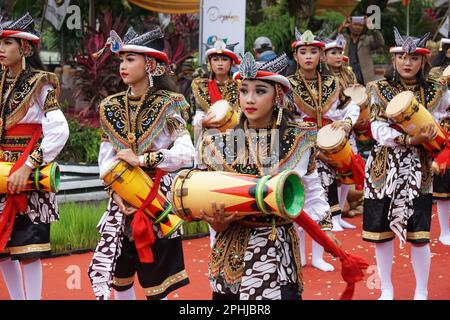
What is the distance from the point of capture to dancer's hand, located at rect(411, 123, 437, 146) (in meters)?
5.91

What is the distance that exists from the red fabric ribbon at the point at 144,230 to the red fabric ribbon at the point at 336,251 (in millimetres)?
1107

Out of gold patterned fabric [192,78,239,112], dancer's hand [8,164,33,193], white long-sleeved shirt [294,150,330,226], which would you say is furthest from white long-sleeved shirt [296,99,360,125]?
white long-sleeved shirt [294,150,330,226]

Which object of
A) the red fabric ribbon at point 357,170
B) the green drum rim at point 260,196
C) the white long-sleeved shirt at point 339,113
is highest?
the green drum rim at point 260,196

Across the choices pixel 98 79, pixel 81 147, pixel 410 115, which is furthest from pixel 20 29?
pixel 98 79

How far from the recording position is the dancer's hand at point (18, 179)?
17.7ft

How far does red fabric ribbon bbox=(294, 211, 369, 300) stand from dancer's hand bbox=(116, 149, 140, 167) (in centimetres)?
116

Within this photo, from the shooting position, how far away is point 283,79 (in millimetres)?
4574

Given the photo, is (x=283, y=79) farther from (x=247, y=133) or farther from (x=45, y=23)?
(x=45, y=23)

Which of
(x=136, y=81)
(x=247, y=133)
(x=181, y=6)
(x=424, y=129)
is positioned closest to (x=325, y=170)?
(x=424, y=129)

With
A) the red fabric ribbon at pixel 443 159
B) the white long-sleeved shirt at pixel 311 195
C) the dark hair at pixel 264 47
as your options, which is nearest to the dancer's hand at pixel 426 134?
the red fabric ribbon at pixel 443 159

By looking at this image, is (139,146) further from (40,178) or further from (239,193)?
(239,193)

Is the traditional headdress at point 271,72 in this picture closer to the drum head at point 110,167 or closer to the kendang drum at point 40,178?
the drum head at point 110,167

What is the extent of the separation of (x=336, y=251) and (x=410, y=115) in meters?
1.77

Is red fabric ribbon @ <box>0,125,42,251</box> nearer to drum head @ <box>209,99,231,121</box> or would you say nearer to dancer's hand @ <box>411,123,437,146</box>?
drum head @ <box>209,99,231,121</box>
